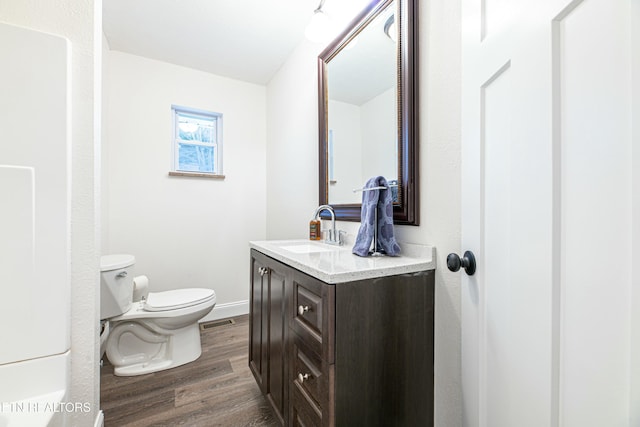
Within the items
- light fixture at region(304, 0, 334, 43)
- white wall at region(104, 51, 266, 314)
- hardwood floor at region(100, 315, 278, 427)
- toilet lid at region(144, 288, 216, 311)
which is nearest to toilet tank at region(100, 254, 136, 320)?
toilet lid at region(144, 288, 216, 311)

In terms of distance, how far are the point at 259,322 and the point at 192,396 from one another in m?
0.63

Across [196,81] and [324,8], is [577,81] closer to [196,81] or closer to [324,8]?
[324,8]

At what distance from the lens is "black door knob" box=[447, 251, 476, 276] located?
82 centimetres

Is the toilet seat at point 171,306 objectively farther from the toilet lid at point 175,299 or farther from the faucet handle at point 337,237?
the faucet handle at point 337,237

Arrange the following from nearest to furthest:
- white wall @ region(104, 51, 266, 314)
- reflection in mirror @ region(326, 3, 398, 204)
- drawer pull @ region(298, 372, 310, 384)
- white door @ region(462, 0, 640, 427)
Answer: white door @ region(462, 0, 640, 427) < drawer pull @ region(298, 372, 310, 384) < reflection in mirror @ region(326, 3, 398, 204) < white wall @ region(104, 51, 266, 314)

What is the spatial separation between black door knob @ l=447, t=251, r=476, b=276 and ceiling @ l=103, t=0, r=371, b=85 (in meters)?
1.41

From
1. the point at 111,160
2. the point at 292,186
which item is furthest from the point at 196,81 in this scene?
the point at 292,186

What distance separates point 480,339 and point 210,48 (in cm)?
276

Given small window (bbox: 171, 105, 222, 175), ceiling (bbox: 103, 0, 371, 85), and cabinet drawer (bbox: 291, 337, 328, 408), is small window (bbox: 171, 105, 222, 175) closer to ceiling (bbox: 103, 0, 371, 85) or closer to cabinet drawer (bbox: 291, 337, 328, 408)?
ceiling (bbox: 103, 0, 371, 85)

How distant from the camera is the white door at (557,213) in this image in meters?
0.40

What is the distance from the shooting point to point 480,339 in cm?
79

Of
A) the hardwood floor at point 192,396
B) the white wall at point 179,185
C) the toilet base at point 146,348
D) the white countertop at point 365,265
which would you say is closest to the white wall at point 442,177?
the white countertop at point 365,265

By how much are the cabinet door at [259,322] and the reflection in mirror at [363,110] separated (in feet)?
2.13

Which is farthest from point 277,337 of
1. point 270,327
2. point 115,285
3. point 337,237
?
point 115,285
